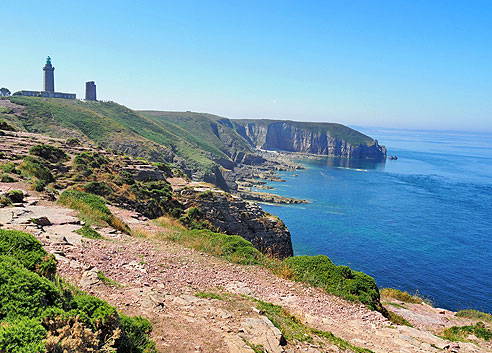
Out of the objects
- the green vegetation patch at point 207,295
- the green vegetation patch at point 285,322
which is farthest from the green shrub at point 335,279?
the green vegetation patch at point 207,295

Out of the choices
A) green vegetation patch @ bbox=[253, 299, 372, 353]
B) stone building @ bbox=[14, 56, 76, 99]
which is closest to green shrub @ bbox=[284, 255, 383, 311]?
green vegetation patch @ bbox=[253, 299, 372, 353]

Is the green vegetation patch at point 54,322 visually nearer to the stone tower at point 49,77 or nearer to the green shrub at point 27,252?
the green shrub at point 27,252

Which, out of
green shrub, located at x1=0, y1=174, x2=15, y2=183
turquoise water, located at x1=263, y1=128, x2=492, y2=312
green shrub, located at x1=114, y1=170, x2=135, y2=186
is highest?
green shrub, located at x1=0, y1=174, x2=15, y2=183

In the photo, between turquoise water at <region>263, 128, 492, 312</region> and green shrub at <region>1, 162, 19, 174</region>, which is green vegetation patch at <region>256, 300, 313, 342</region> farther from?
turquoise water at <region>263, 128, 492, 312</region>

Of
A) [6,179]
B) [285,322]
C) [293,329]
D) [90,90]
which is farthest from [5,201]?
[90,90]

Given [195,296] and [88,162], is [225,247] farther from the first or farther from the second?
[88,162]

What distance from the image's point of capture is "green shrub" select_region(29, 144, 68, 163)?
2631cm

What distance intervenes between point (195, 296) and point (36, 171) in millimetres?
18673

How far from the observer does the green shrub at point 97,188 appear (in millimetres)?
22922

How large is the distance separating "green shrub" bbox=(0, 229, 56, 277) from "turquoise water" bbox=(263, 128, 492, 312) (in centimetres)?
3875

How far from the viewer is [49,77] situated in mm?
111375

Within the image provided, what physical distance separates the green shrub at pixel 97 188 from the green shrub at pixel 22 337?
803 inches

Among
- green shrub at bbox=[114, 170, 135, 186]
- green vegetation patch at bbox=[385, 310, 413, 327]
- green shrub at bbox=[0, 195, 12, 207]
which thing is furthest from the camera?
green shrub at bbox=[114, 170, 135, 186]

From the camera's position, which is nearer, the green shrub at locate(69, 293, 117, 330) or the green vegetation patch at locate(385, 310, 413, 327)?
the green shrub at locate(69, 293, 117, 330)
